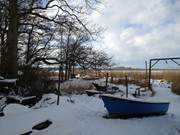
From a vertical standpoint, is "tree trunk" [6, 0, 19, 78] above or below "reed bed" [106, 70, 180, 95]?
above

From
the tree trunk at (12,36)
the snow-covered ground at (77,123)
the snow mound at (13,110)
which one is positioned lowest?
the snow-covered ground at (77,123)

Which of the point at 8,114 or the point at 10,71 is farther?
the point at 10,71

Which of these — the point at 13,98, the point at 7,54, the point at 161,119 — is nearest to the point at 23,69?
the point at 7,54

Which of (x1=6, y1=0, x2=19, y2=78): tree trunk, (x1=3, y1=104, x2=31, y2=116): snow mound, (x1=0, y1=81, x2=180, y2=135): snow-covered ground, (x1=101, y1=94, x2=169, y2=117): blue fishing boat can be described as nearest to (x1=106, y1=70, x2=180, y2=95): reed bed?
(x1=6, y1=0, x2=19, y2=78): tree trunk

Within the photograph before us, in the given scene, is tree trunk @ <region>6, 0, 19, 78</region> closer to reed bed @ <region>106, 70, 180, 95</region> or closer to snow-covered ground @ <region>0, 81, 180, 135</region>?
snow-covered ground @ <region>0, 81, 180, 135</region>

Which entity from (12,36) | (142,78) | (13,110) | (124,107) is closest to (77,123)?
(13,110)

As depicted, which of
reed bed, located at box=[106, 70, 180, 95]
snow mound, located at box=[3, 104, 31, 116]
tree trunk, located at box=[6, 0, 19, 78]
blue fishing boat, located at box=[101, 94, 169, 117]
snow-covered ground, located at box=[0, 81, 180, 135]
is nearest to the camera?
snow-covered ground, located at box=[0, 81, 180, 135]

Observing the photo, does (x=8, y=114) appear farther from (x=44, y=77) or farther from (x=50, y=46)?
(x=50, y=46)

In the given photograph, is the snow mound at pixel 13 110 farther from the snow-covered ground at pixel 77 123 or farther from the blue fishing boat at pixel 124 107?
the blue fishing boat at pixel 124 107

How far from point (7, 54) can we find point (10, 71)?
1.47m

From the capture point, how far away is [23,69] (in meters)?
21.0

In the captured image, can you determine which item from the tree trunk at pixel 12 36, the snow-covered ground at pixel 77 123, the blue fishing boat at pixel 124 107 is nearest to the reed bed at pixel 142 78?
the tree trunk at pixel 12 36

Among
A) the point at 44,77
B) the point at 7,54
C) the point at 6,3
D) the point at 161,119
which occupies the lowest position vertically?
the point at 161,119

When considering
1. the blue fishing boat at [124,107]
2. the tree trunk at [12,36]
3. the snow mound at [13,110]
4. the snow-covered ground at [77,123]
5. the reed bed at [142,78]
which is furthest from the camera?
the reed bed at [142,78]
